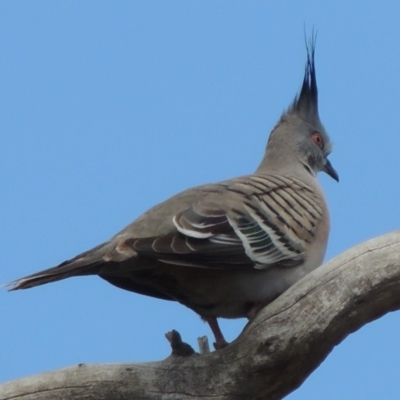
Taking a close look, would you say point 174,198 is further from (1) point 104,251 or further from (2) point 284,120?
(2) point 284,120

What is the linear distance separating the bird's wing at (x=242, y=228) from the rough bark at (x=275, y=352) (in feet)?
1.41

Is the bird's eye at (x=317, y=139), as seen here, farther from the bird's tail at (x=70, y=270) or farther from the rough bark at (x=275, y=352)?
the bird's tail at (x=70, y=270)

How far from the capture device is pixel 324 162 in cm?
822

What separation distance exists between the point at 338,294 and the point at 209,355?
86 cm

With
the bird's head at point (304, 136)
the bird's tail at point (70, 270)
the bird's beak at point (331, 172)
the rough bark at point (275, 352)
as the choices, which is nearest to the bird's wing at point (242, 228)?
the bird's tail at point (70, 270)

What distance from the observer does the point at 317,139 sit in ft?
26.9

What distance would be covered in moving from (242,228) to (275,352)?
840 mm

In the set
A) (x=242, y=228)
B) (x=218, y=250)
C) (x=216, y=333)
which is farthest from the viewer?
(x=216, y=333)

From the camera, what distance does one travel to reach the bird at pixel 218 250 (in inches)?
221

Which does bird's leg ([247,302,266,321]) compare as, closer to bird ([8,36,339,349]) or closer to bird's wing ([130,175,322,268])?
A: bird ([8,36,339,349])

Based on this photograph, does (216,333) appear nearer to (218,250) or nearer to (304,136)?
(218,250)

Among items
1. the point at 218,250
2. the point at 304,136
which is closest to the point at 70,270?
the point at 218,250

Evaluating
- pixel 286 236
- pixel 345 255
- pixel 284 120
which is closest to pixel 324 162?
pixel 284 120

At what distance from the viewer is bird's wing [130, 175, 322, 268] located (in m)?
5.62
